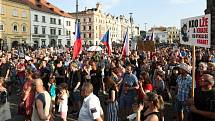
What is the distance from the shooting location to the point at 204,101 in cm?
543

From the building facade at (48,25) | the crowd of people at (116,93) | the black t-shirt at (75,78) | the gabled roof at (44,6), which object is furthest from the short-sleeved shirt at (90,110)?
the gabled roof at (44,6)

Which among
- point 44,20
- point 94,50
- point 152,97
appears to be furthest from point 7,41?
point 152,97

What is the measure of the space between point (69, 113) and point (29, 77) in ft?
7.60

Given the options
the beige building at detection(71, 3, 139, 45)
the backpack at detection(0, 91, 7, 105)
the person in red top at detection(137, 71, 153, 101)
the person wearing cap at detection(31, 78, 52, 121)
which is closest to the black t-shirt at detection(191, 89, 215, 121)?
the person wearing cap at detection(31, 78, 52, 121)

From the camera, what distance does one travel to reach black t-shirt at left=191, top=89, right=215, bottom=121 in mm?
5375

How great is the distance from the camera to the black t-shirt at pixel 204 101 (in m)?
5.38

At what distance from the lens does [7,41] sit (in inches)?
2382

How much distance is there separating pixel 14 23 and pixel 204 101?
6131cm

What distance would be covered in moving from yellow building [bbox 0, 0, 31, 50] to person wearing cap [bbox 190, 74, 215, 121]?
54385 millimetres

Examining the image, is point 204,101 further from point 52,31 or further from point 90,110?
point 52,31

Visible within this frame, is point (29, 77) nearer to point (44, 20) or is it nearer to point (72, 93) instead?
point (72, 93)

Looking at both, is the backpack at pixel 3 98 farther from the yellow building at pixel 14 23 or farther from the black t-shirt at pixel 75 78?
the yellow building at pixel 14 23

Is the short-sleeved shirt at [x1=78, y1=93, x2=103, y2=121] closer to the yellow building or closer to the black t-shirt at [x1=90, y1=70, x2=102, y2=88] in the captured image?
the black t-shirt at [x1=90, y1=70, x2=102, y2=88]

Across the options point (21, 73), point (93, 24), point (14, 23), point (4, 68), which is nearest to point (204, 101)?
point (21, 73)
